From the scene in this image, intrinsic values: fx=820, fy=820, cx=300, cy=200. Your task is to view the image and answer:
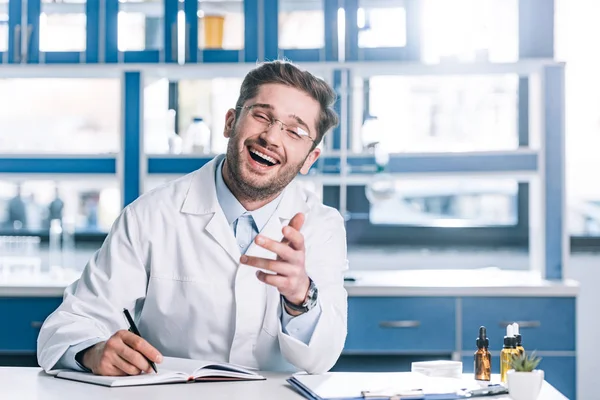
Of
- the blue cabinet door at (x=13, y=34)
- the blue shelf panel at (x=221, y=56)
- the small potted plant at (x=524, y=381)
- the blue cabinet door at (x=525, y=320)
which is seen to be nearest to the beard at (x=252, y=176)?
the small potted plant at (x=524, y=381)

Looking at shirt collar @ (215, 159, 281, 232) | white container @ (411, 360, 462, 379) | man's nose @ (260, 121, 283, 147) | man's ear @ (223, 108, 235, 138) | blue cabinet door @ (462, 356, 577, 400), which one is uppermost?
man's ear @ (223, 108, 235, 138)

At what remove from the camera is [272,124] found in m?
1.96

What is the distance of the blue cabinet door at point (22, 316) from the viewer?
3.09 m

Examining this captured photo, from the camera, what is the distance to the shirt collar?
6.60 feet

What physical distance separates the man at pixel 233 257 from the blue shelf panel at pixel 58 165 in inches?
58.3

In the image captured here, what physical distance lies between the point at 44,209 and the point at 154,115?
2.19 feet

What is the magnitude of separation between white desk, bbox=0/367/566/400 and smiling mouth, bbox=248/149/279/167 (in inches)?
21.8

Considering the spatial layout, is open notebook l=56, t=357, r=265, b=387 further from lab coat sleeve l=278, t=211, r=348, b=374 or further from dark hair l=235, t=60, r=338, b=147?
dark hair l=235, t=60, r=338, b=147

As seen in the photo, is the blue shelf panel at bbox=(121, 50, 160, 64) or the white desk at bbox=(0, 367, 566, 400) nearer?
the white desk at bbox=(0, 367, 566, 400)

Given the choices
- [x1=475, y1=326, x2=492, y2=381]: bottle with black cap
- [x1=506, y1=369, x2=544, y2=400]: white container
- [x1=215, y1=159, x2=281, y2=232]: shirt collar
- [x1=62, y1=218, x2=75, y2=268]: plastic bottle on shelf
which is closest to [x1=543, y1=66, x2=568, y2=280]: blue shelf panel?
[x1=215, y1=159, x2=281, y2=232]: shirt collar

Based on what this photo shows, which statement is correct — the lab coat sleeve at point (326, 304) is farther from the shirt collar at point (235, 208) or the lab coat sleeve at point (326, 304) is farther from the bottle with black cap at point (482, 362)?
the bottle with black cap at point (482, 362)

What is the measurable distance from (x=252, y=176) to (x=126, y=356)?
0.57 m

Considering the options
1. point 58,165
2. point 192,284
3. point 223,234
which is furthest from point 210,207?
point 58,165

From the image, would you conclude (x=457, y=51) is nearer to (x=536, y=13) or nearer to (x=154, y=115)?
(x=536, y=13)
